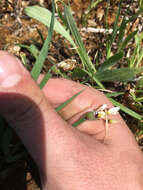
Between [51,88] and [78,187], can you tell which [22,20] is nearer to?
[51,88]

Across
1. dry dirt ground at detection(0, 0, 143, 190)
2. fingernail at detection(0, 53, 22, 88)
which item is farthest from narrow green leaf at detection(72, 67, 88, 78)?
fingernail at detection(0, 53, 22, 88)

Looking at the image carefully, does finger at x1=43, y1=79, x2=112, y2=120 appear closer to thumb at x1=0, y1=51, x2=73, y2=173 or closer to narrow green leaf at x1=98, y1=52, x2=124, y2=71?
narrow green leaf at x1=98, y1=52, x2=124, y2=71

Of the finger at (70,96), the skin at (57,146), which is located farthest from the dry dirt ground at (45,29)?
the skin at (57,146)

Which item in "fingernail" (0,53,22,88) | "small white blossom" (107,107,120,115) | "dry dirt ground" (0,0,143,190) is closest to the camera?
"fingernail" (0,53,22,88)

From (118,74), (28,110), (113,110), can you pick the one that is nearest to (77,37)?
(118,74)

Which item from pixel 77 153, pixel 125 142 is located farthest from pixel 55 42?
pixel 77 153

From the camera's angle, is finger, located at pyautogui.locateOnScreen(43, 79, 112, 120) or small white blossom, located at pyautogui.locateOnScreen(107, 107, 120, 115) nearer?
small white blossom, located at pyautogui.locateOnScreen(107, 107, 120, 115)

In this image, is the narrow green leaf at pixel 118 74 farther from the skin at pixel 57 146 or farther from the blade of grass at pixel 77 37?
the skin at pixel 57 146

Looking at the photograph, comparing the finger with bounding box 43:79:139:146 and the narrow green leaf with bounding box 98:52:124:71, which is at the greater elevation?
the narrow green leaf with bounding box 98:52:124:71
